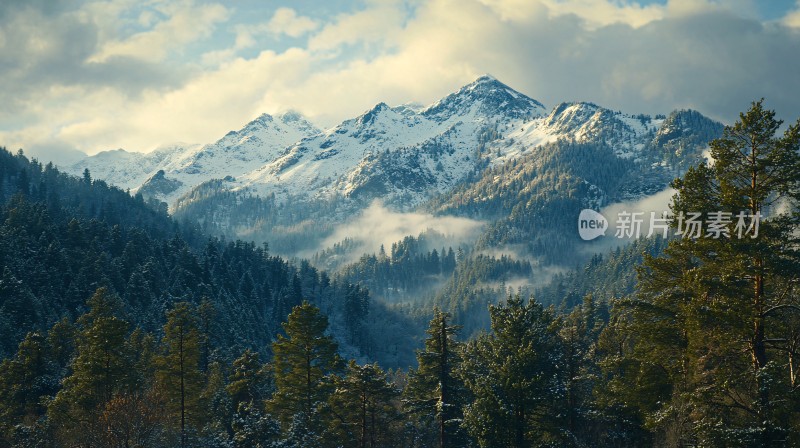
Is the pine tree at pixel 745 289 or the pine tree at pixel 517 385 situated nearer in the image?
the pine tree at pixel 745 289

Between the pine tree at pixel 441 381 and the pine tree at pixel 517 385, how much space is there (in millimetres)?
1213

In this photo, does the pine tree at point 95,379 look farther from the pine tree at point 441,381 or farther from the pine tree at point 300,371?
the pine tree at point 441,381

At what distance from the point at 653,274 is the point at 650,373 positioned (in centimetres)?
491

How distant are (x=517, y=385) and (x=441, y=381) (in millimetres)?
6167

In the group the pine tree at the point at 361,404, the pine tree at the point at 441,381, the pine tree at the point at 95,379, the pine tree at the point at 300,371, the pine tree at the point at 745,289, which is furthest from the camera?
the pine tree at the point at 300,371

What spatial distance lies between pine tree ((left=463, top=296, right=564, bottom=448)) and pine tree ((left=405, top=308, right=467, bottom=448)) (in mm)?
1213

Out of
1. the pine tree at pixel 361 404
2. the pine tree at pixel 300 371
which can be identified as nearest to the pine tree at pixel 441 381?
the pine tree at pixel 361 404

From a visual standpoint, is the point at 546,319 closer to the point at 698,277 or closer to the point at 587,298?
the point at 698,277

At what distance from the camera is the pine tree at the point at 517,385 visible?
36250 millimetres

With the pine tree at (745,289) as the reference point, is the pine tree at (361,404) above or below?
below

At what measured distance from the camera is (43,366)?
51250mm

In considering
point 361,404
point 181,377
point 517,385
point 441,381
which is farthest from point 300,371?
point 517,385

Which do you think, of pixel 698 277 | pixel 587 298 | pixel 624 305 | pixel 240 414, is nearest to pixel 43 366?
pixel 240 414

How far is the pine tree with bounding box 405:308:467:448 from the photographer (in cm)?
4009
